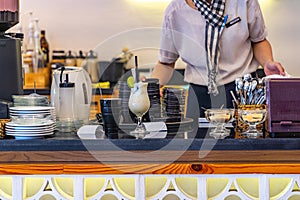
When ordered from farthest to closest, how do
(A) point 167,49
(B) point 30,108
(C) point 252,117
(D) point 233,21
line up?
(A) point 167,49 → (D) point 233,21 → (B) point 30,108 → (C) point 252,117

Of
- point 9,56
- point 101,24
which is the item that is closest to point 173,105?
point 9,56

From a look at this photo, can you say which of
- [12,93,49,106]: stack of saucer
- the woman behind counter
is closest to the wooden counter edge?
[12,93,49,106]: stack of saucer

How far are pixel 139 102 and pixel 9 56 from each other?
0.54m

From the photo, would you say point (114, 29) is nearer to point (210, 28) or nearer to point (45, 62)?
point (45, 62)

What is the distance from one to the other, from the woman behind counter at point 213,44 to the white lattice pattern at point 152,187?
0.93 meters

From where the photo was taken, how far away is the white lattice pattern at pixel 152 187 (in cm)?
166

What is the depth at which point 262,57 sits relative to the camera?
8.39 ft

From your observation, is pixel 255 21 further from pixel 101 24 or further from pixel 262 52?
pixel 101 24

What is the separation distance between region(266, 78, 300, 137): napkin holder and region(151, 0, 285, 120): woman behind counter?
0.78 m

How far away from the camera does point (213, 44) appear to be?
2.56 metres

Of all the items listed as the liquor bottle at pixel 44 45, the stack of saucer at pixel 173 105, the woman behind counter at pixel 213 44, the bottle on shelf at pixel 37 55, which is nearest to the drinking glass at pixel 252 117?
A: the stack of saucer at pixel 173 105

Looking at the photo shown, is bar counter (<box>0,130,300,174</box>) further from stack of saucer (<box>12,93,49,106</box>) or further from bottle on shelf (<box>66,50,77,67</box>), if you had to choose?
bottle on shelf (<box>66,50,77,67</box>)

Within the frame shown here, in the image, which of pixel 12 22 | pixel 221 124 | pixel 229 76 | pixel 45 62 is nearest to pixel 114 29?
pixel 45 62

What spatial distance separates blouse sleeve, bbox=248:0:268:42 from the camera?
2.53 metres
